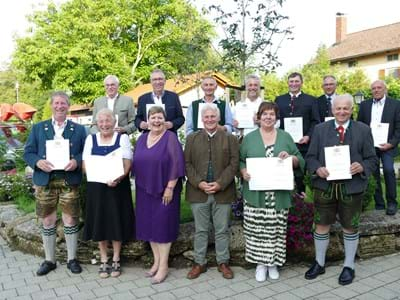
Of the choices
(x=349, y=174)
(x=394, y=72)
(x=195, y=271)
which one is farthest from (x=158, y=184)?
(x=394, y=72)

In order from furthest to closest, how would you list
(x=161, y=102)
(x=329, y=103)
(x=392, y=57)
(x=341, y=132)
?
(x=392, y=57), (x=329, y=103), (x=161, y=102), (x=341, y=132)

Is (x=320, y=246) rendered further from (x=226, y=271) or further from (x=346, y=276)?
(x=226, y=271)

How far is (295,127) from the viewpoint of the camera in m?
5.51

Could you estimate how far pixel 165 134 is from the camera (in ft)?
14.9

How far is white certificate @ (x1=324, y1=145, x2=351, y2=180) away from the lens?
4.20 m

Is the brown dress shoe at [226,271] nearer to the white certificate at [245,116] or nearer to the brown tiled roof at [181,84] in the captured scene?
the white certificate at [245,116]

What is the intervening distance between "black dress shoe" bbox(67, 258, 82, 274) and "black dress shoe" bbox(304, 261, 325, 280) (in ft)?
9.01

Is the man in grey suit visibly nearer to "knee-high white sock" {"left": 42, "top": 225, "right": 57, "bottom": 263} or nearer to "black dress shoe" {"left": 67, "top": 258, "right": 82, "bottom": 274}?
"knee-high white sock" {"left": 42, "top": 225, "right": 57, "bottom": 263}

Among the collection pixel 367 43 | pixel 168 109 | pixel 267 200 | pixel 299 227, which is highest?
pixel 367 43

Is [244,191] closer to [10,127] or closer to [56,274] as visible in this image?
[56,274]

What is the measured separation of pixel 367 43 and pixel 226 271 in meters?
38.8

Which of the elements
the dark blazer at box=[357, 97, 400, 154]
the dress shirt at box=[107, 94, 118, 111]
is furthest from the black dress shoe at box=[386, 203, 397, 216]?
the dress shirt at box=[107, 94, 118, 111]

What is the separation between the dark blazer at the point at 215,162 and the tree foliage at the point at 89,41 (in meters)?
20.0

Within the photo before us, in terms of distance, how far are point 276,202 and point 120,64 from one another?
24.9 meters
